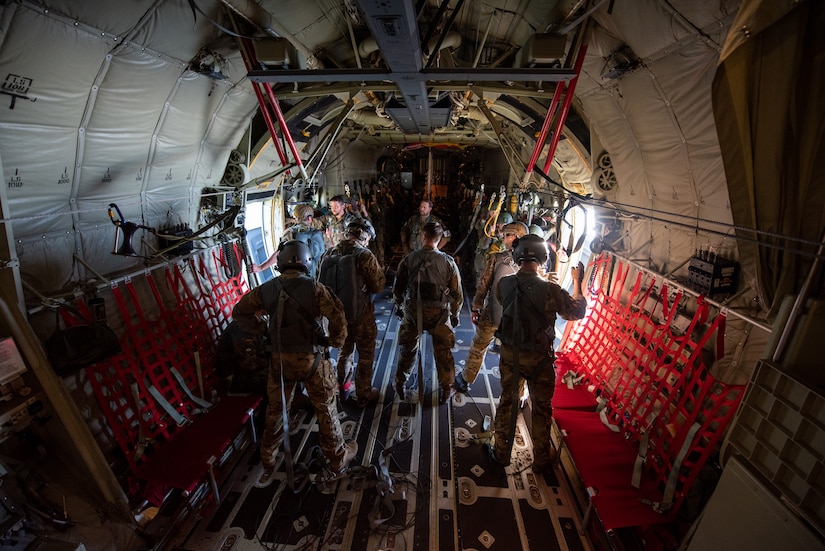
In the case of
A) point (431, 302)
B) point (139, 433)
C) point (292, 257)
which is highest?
point (292, 257)

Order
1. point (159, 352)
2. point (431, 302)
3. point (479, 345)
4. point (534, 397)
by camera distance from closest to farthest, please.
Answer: point (534, 397) → point (159, 352) → point (431, 302) → point (479, 345)

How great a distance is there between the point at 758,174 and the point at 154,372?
19.1 ft

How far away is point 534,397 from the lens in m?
3.49

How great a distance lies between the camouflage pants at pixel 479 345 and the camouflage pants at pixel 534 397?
3.75 feet

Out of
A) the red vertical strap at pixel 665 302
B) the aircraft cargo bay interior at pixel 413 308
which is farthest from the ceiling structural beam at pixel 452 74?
the red vertical strap at pixel 665 302

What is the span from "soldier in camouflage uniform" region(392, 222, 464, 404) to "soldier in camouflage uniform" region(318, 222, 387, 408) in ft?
1.25

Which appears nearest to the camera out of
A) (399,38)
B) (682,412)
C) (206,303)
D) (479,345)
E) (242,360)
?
(399,38)

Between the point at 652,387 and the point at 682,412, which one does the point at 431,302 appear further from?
the point at 682,412

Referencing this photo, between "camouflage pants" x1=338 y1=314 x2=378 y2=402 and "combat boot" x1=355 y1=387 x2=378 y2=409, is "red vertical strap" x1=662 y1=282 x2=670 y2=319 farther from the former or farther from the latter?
"combat boot" x1=355 y1=387 x2=378 y2=409

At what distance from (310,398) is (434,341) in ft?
5.98

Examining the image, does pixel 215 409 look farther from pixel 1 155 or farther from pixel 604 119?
pixel 604 119

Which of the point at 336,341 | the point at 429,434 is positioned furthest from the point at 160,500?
the point at 429,434

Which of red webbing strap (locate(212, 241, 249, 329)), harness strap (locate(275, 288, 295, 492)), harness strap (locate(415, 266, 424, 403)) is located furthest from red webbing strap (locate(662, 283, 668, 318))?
red webbing strap (locate(212, 241, 249, 329))

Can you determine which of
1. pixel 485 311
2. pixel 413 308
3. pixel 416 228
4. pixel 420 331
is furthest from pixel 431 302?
pixel 416 228
